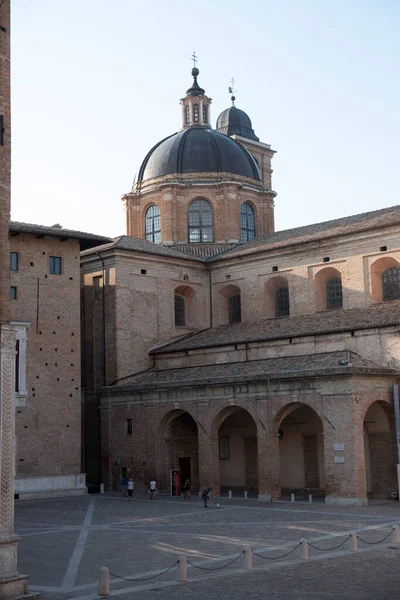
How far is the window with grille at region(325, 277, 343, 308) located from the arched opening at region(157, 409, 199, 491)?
815 cm

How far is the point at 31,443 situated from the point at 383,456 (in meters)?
14.0

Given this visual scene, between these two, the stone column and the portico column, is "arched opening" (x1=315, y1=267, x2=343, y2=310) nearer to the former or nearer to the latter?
the portico column

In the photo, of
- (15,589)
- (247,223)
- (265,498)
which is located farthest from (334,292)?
(15,589)

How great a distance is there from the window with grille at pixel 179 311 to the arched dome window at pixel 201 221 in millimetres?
4775

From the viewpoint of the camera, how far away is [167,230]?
44625mm

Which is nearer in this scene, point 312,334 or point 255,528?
point 255,528

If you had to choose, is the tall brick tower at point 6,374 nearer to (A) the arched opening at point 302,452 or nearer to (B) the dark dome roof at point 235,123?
(A) the arched opening at point 302,452

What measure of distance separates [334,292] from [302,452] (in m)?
7.59

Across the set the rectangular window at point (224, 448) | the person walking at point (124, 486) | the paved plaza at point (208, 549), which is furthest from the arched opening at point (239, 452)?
the paved plaza at point (208, 549)

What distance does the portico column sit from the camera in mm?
30094

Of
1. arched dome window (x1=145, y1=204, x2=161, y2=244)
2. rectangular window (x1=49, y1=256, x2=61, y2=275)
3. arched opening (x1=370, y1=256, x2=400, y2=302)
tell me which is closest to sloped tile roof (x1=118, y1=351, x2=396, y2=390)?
arched opening (x1=370, y1=256, x2=400, y2=302)

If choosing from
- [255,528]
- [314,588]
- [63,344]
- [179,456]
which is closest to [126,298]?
[63,344]

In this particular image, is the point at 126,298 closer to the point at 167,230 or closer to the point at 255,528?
the point at 167,230

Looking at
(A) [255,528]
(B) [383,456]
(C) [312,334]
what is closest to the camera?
(A) [255,528]
